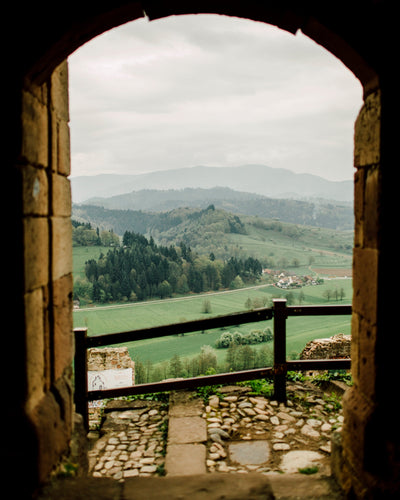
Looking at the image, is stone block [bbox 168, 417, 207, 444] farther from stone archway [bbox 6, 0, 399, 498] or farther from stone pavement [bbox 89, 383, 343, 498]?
stone archway [bbox 6, 0, 399, 498]

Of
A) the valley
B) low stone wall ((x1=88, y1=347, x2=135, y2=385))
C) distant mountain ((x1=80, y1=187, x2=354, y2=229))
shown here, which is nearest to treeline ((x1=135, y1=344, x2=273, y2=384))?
the valley

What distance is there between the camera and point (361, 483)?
7.50 feet

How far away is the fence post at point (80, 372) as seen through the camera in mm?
3789

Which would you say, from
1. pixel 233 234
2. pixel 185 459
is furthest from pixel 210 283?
pixel 185 459

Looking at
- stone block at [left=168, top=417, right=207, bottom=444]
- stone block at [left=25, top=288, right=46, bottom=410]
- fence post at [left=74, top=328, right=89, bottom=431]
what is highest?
stone block at [left=25, top=288, right=46, bottom=410]

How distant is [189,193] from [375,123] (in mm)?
70775

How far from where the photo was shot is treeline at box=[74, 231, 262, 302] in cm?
1756

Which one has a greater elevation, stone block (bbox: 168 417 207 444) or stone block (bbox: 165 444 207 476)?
stone block (bbox: 168 417 207 444)

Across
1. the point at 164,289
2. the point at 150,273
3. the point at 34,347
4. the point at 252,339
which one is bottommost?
the point at 164,289

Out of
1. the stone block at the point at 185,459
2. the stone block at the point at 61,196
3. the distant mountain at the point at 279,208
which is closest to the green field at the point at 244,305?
the stone block at the point at 185,459

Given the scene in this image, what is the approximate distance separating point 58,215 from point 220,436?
2425 millimetres

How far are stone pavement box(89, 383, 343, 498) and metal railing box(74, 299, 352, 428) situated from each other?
284mm

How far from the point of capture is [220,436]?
3693mm

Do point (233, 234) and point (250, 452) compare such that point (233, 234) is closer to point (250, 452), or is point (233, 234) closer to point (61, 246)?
point (250, 452)
